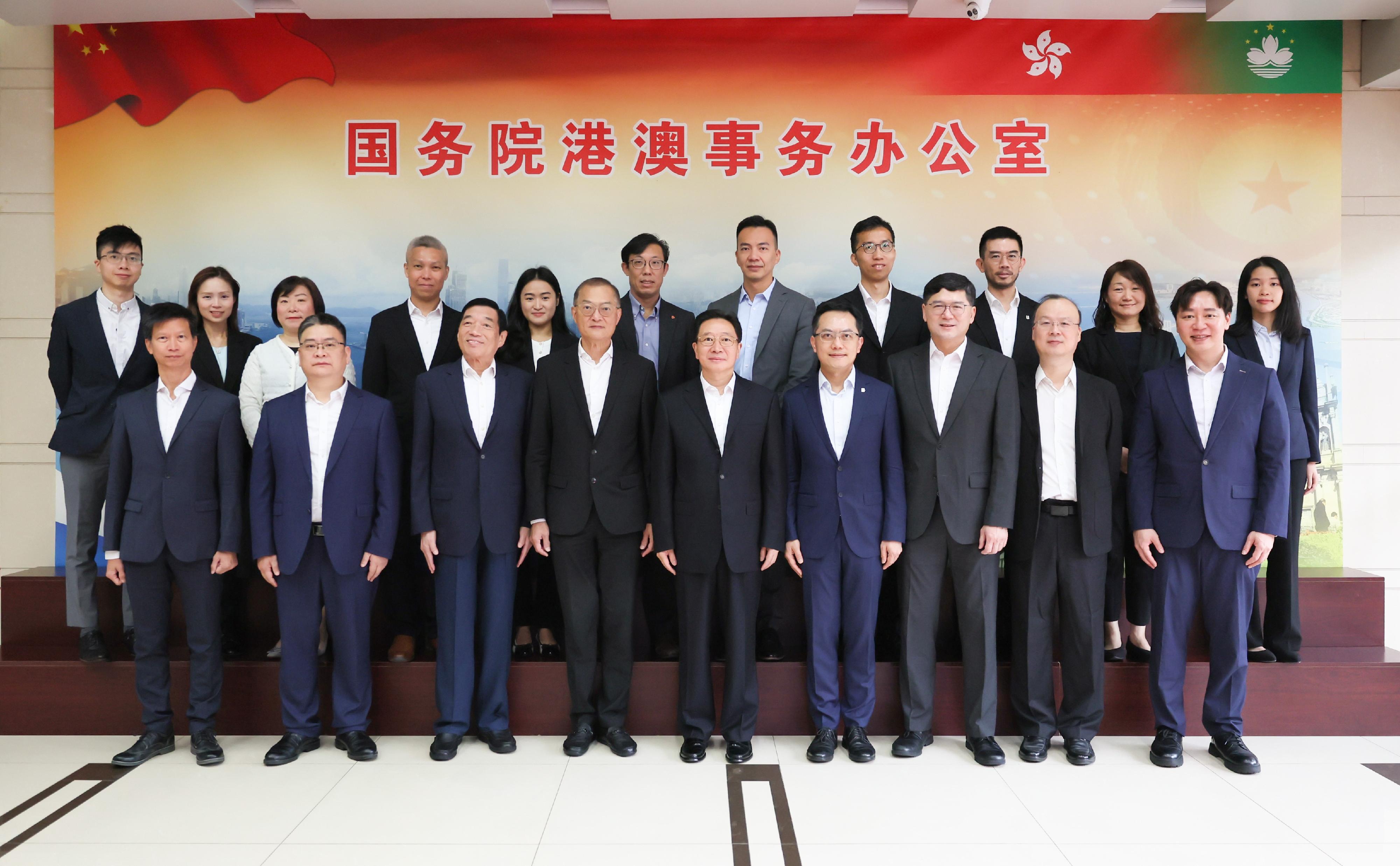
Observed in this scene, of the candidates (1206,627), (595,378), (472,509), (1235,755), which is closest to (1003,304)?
(1206,627)

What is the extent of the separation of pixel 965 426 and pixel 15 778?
12.5 ft

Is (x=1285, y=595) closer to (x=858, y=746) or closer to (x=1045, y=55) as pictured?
(x=858, y=746)

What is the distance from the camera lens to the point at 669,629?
4.05 meters

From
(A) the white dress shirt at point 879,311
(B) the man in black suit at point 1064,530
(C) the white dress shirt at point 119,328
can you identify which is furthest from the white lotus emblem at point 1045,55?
(C) the white dress shirt at point 119,328

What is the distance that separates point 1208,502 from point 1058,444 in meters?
0.58

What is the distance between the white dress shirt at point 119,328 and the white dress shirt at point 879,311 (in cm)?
333

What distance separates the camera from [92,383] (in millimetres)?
4121

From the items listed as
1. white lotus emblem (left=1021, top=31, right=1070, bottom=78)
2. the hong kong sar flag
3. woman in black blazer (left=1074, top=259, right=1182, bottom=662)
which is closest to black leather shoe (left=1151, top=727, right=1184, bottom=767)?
woman in black blazer (left=1074, top=259, right=1182, bottom=662)

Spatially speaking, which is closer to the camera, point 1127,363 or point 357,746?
point 357,746

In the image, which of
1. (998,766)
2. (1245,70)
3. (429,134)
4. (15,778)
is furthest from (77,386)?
(1245,70)

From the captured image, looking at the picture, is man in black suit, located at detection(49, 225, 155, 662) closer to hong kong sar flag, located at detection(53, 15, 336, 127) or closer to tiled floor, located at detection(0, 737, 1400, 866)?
tiled floor, located at detection(0, 737, 1400, 866)

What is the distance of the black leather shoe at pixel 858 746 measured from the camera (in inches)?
138

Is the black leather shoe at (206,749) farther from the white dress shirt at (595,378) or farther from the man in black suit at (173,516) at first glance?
the white dress shirt at (595,378)

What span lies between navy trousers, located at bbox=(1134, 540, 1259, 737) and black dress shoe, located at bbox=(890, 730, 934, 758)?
91 cm
